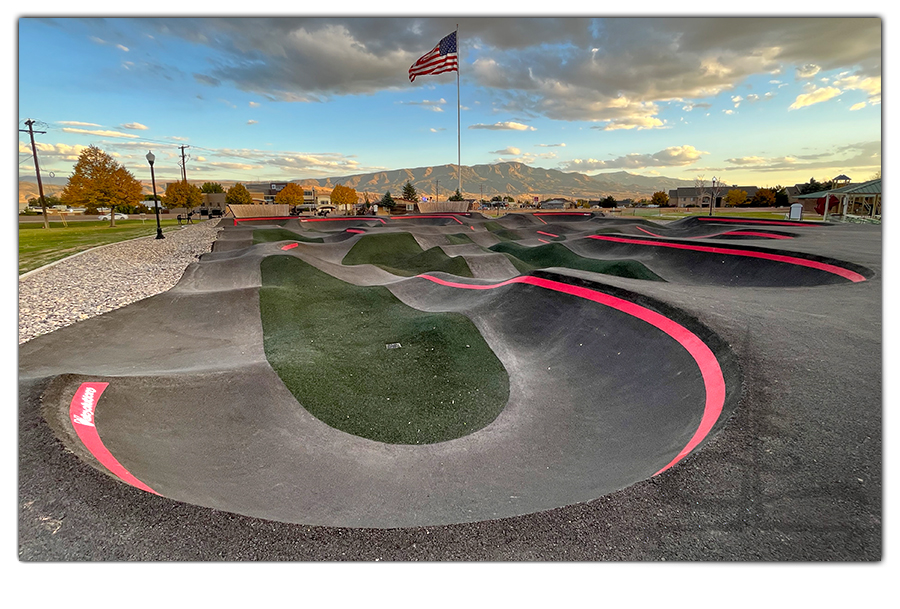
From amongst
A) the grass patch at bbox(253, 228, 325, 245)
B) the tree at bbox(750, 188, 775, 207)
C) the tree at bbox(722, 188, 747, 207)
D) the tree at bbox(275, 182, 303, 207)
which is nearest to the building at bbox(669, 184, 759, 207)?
the tree at bbox(722, 188, 747, 207)

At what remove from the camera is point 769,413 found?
16.1ft

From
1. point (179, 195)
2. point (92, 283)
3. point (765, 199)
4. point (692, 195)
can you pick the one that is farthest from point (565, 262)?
point (692, 195)

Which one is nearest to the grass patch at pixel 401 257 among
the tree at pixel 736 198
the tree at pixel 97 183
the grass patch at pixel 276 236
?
the grass patch at pixel 276 236

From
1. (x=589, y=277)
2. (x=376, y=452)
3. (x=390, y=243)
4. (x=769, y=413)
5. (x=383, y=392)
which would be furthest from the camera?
(x=390, y=243)

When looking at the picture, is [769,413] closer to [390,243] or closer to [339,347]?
[339,347]

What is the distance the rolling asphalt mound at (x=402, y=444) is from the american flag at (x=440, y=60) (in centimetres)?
3245

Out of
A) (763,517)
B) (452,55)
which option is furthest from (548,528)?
(452,55)

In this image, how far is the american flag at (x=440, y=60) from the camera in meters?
35.2

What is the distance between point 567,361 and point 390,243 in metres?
23.3

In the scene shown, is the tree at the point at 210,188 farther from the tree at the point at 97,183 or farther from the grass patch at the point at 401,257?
the grass patch at the point at 401,257

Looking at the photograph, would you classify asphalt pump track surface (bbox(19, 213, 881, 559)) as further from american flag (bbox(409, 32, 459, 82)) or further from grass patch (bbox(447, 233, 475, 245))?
american flag (bbox(409, 32, 459, 82))

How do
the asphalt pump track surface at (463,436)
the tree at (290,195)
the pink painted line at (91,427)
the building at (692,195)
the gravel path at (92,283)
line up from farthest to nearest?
the building at (692,195)
the tree at (290,195)
the gravel path at (92,283)
the asphalt pump track surface at (463,436)
the pink painted line at (91,427)

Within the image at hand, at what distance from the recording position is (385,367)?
10008mm

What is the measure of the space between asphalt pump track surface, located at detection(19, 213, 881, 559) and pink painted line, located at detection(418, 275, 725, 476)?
42 millimetres
